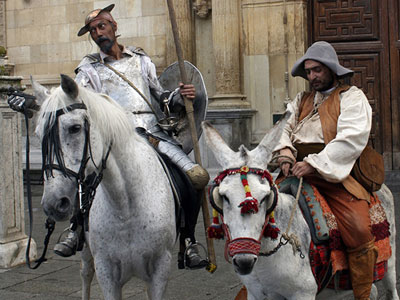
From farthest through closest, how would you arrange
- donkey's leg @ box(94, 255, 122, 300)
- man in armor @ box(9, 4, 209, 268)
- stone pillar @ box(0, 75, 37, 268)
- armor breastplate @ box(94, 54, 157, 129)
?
stone pillar @ box(0, 75, 37, 268), armor breastplate @ box(94, 54, 157, 129), man in armor @ box(9, 4, 209, 268), donkey's leg @ box(94, 255, 122, 300)

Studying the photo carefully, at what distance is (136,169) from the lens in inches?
161

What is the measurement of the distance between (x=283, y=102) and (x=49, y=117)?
333 inches

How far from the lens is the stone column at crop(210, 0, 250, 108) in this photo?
11.8m

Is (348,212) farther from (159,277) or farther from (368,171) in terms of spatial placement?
(159,277)

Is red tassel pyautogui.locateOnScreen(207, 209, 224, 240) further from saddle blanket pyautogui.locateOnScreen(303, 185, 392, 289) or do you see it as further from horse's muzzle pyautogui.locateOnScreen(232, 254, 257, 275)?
saddle blanket pyautogui.locateOnScreen(303, 185, 392, 289)

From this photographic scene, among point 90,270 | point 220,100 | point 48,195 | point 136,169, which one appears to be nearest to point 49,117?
point 48,195

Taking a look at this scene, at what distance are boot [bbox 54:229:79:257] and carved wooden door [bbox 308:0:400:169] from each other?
7.78 metres

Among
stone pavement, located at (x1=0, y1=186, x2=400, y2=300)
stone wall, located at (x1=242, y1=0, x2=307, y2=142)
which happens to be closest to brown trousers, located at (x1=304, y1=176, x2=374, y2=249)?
stone pavement, located at (x1=0, y1=186, x2=400, y2=300)

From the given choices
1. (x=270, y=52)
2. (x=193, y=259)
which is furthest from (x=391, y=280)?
(x=270, y=52)

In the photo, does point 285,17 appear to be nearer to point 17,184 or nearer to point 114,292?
point 17,184

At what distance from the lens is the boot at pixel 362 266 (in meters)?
4.00

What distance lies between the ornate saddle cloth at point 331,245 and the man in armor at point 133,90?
89 centimetres

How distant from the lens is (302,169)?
12.9 ft

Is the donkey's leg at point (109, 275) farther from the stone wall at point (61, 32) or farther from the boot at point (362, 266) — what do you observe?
the stone wall at point (61, 32)
